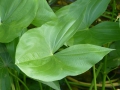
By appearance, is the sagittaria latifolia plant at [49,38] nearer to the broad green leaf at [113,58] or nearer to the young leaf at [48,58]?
the young leaf at [48,58]

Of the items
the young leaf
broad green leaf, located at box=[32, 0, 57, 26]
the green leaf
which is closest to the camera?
the young leaf

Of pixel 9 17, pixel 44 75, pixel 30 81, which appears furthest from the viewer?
pixel 30 81

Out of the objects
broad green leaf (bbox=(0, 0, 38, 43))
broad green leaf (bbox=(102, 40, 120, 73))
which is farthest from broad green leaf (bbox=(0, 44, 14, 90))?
broad green leaf (bbox=(102, 40, 120, 73))

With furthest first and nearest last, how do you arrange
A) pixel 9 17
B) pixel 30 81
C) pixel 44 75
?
pixel 30 81, pixel 9 17, pixel 44 75

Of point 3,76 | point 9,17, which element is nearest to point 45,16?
point 9,17

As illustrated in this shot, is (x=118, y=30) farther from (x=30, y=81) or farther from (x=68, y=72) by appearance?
(x=30, y=81)

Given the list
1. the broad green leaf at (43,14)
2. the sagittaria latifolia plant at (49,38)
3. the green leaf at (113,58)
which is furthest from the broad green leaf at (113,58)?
the broad green leaf at (43,14)

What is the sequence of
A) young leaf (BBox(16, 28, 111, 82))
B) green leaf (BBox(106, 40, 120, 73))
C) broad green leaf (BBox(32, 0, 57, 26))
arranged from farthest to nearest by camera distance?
green leaf (BBox(106, 40, 120, 73)), broad green leaf (BBox(32, 0, 57, 26)), young leaf (BBox(16, 28, 111, 82))

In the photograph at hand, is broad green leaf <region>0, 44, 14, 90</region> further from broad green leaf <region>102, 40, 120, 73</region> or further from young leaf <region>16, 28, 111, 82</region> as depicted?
broad green leaf <region>102, 40, 120, 73</region>

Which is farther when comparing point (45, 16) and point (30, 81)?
point (30, 81)

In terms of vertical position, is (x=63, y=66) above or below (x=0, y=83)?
above
